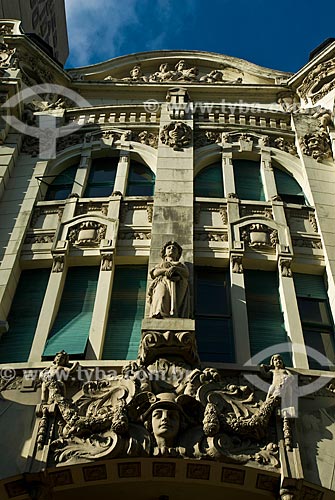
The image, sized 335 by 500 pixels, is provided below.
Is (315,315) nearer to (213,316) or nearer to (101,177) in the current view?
(213,316)

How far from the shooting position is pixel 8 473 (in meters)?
10.4

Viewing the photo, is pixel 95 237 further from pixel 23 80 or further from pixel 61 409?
pixel 23 80

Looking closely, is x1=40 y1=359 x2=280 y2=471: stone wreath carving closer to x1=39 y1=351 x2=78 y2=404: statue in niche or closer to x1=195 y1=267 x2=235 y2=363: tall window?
x1=39 y1=351 x2=78 y2=404: statue in niche

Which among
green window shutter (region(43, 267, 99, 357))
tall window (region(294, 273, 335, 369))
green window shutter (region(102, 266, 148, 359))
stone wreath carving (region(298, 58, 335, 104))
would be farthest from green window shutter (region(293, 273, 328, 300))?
stone wreath carving (region(298, 58, 335, 104))

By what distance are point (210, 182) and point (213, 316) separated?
18.1ft

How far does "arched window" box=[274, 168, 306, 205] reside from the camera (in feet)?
59.1

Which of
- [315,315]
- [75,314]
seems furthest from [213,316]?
[75,314]

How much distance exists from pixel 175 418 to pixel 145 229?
6266mm

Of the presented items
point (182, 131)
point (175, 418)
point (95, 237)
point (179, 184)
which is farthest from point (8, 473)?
point (182, 131)

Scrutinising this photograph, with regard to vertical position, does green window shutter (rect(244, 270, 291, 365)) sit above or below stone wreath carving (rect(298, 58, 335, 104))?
below

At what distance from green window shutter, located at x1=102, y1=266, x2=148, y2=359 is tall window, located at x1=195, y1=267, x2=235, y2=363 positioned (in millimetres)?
1344

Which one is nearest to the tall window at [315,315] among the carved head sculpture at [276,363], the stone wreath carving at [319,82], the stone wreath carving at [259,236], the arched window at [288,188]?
the stone wreath carving at [259,236]

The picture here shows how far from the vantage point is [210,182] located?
60.5 ft

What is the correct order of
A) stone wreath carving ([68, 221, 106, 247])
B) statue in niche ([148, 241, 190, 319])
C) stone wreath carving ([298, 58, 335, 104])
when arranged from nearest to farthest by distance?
statue in niche ([148, 241, 190, 319]) → stone wreath carving ([68, 221, 106, 247]) → stone wreath carving ([298, 58, 335, 104])
